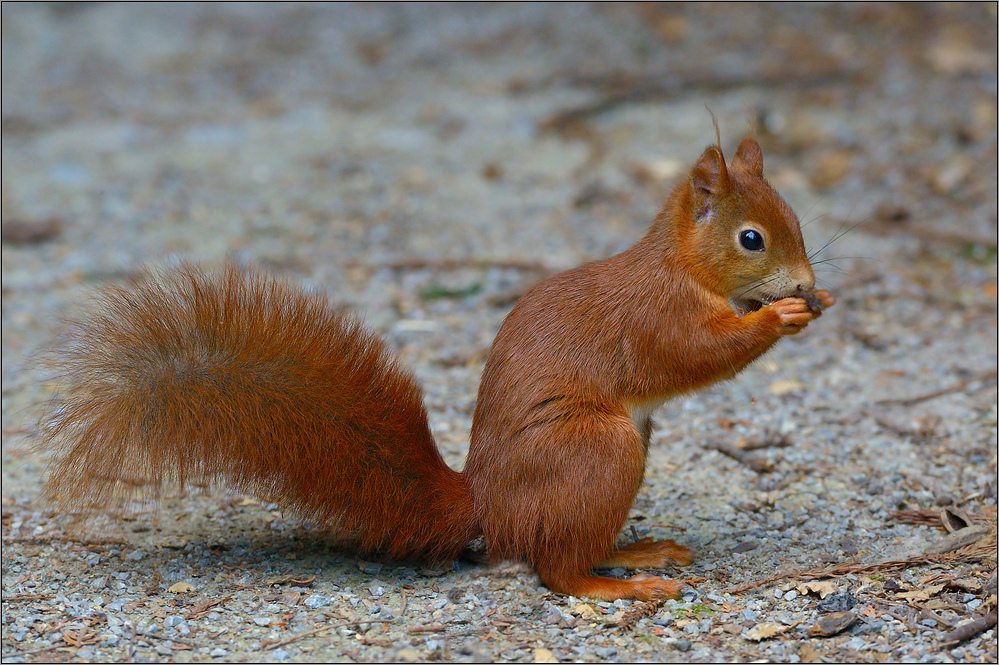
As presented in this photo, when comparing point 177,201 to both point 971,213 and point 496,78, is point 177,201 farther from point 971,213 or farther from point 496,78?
point 971,213

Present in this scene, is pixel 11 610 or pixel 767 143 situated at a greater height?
pixel 767 143

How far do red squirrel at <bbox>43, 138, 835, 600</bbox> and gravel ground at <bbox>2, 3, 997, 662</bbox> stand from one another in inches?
8.2

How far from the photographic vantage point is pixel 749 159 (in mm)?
2799

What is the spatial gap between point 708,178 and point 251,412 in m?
1.24

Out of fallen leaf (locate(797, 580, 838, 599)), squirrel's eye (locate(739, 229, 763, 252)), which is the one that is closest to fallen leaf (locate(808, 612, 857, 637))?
fallen leaf (locate(797, 580, 838, 599))

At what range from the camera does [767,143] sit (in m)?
6.48

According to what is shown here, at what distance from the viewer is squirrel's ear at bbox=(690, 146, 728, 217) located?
257cm

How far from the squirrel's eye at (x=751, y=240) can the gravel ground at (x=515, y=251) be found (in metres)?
0.79

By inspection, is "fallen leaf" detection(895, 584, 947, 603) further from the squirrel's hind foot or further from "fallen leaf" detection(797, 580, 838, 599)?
the squirrel's hind foot

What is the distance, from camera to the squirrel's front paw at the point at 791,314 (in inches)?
96.0

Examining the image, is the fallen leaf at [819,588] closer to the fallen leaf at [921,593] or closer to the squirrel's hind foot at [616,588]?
the fallen leaf at [921,593]

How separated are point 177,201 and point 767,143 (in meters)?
3.56

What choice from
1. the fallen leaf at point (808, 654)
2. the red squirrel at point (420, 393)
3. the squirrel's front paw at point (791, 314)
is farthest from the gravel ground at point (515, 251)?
the squirrel's front paw at point (791, 314)

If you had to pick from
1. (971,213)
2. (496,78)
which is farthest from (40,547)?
(496,78)
